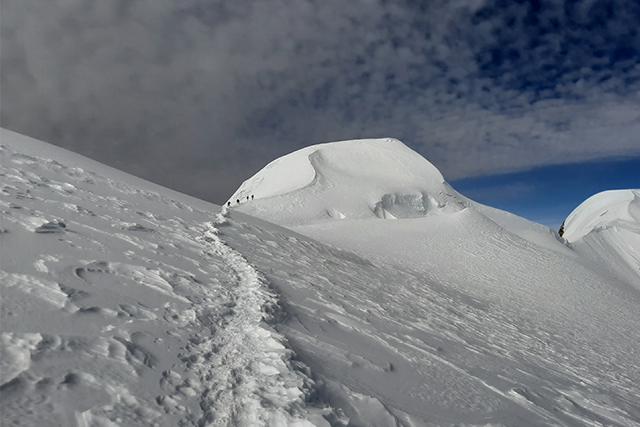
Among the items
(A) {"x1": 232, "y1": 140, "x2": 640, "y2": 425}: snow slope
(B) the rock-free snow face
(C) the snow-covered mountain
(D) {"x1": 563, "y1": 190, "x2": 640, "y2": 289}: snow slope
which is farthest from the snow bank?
(C) the snow-covered mountain

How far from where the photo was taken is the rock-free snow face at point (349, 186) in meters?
21.9

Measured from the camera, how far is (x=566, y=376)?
258 inches

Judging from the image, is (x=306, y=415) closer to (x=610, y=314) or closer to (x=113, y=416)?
(x=113, y=416)

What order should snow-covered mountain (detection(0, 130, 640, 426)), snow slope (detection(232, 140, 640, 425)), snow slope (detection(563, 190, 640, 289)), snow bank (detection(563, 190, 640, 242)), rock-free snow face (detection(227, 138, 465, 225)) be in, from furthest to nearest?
snow bank (detection(563, 190, 640, 242)) → snow slope (detection(563, 190, 640, 289)) → rock-free snow face (detection(227, 138, 465, 225)) → snow slope (detection(232, 140, 640, 425)) → snow-covered mountain (detection(0, 130, 640, 426))

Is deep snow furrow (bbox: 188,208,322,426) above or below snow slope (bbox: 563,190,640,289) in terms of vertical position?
below

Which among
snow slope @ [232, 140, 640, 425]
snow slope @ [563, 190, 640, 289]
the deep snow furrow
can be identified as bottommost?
the deep snow furrow

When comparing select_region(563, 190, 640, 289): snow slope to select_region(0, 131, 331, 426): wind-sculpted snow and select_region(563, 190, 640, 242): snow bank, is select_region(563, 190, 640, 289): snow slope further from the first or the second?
select_region(0, 131, 331, 426): wind-sculpted snow

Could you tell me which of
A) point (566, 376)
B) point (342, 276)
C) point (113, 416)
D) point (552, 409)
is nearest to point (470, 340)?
point (566, 376)

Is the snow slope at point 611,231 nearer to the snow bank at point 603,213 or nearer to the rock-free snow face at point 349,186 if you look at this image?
the snow bank at point 603,213

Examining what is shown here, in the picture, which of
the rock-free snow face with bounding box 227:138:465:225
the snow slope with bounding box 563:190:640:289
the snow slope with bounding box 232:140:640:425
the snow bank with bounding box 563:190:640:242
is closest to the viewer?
the snow slope with bounding box 232:140:640:425

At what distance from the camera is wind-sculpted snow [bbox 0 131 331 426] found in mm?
2439

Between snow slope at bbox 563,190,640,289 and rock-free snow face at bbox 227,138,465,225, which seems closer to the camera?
Answer: rock-free snow face at bbox 227,138,465,225

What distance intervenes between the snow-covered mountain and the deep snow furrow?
0.02 meters

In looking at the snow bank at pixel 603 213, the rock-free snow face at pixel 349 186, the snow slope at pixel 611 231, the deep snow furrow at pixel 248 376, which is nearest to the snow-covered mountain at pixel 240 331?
the deep snow furrow at pixel 248 376
